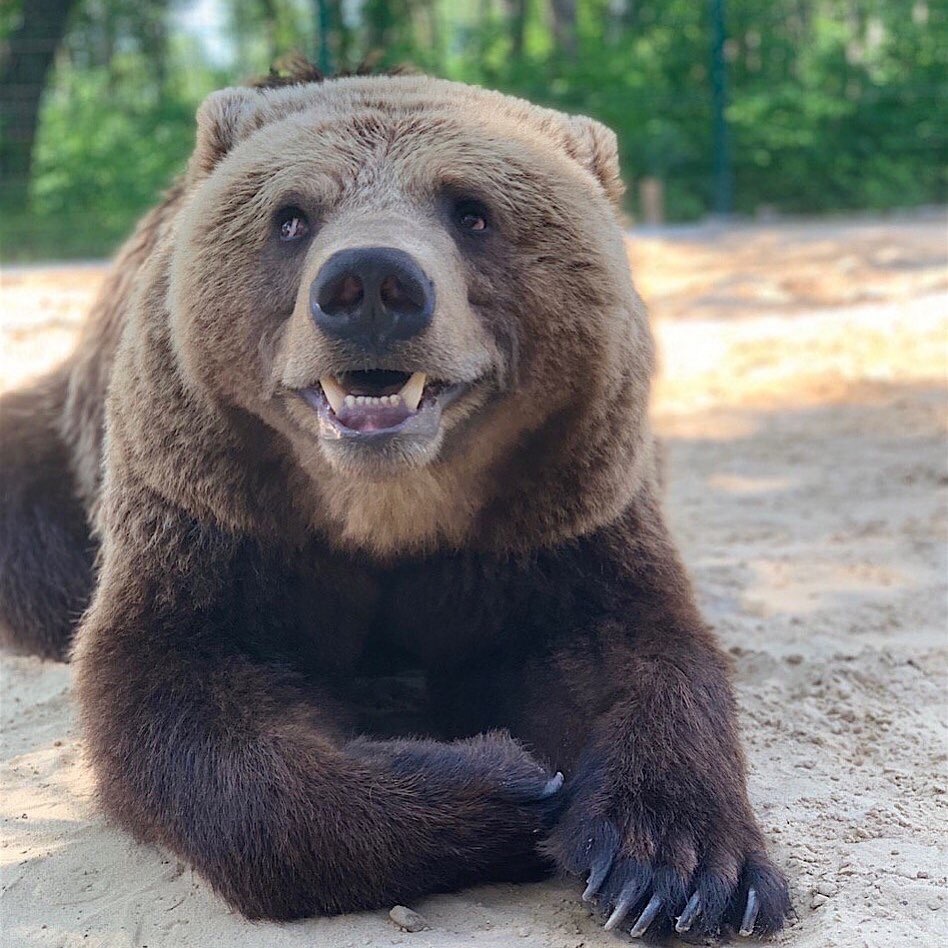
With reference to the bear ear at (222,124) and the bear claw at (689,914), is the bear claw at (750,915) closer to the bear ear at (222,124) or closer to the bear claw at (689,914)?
the bear claw at (689,914)

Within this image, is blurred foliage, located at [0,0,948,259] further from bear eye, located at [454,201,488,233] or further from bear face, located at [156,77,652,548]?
bear eye, located at [454,201,488,233]

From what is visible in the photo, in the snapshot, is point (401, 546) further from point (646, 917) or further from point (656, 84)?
point (656, 84)

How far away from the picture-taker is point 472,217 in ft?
11.8

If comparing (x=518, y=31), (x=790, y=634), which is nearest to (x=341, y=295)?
(x=790, y=634)

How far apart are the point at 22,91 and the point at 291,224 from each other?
12.5 meters

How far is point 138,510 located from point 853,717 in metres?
2.13

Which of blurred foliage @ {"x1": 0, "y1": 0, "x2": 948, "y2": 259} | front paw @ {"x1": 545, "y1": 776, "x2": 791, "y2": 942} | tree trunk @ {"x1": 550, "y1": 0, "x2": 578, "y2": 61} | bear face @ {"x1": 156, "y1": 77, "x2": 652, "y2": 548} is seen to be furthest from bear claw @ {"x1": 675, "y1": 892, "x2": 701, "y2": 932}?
tree trunk @ {"x1": 550, "y1": 0, "x2": 578, "y2": 61}

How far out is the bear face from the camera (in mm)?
3266

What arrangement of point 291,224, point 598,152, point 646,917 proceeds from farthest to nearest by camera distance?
point 598,152 → point 291,224 → point 646,917

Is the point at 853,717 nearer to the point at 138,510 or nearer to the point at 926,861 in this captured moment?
the point at 926,861

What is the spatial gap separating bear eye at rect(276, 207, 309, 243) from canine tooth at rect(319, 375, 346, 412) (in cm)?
43

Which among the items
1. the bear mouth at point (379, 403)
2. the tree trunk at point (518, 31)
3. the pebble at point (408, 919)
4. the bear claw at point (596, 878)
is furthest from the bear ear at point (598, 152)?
the tree trunk at point (518, 31)

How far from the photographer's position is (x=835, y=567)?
581 centimetres

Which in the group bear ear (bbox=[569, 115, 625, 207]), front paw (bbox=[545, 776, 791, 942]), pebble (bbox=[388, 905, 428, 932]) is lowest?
pebble (bbox=[388, 905, 428, 932])
